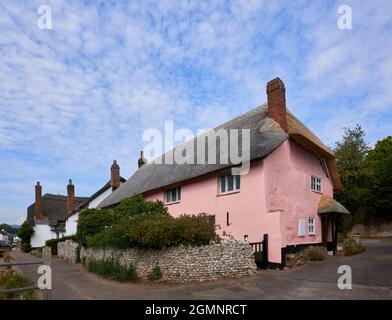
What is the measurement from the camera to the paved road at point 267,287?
10.5 m

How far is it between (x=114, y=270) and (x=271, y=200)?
763 cm

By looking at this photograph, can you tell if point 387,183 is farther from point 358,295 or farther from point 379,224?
point 358,295

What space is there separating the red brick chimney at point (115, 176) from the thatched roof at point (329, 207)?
25201 millimetres

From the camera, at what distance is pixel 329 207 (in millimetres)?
20438

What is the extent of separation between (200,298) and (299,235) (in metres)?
9.39

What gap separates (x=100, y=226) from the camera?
2278 centimetres

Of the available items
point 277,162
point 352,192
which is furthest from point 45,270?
point 352,192

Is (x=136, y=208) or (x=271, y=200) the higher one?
(x=271, y=200)

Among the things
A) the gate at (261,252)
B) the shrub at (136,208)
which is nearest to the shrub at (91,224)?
the shrub at (136,208)

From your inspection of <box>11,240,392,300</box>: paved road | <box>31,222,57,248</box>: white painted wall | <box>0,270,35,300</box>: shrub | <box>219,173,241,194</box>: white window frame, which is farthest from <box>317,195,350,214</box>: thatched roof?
<box>31,222,57,248</box>: white painted wall

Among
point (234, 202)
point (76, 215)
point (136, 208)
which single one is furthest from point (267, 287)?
point (76, 215)

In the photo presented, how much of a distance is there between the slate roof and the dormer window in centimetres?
4377

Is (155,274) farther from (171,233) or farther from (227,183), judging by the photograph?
(227,183)

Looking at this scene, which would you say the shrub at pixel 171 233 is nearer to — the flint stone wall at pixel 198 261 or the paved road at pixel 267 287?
the flint stone wall at pixel 198 261
